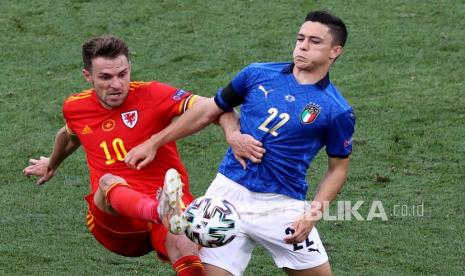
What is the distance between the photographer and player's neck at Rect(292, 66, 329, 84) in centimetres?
547

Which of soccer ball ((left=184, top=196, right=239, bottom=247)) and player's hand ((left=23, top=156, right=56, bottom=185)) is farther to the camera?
player's hand ((left=23, top=156, right=56, bottom=185))

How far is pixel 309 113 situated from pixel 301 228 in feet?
1.88

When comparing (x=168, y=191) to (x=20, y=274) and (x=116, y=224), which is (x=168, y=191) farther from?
(x=20, y=274)

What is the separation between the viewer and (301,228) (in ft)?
17.4

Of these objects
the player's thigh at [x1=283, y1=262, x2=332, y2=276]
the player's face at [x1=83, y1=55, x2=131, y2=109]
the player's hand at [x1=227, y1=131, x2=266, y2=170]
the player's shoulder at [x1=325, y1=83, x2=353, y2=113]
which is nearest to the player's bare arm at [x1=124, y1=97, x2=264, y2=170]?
the player's hand at [x1=227, y1=131, x2=266, y2=170]

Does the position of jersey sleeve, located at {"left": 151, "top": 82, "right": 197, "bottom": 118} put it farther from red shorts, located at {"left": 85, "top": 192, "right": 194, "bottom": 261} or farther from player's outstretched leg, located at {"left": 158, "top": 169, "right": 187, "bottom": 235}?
player's outstretched leg, located at {"left": 158, "top": 169, "right": 187, "bottom": 235}

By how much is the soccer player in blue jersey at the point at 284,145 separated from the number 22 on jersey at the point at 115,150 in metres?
0.29

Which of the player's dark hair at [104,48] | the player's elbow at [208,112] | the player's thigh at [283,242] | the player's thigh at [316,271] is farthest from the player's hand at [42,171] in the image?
the player's thigh at [316,271]

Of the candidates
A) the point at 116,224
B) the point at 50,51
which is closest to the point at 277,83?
the point at 116,224

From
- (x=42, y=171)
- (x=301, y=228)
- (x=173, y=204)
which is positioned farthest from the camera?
(x=42, y=171)

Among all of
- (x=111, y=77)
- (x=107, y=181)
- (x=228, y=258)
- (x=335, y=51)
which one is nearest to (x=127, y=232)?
(x=107, y=181)

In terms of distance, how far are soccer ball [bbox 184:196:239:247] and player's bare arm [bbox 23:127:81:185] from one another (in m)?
1.36

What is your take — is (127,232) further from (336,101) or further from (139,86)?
(336,101)

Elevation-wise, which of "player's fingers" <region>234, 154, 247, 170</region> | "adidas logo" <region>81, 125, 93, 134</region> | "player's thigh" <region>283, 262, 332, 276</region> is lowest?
"player's thigh" <region>283, 262, 332, 276</region>
